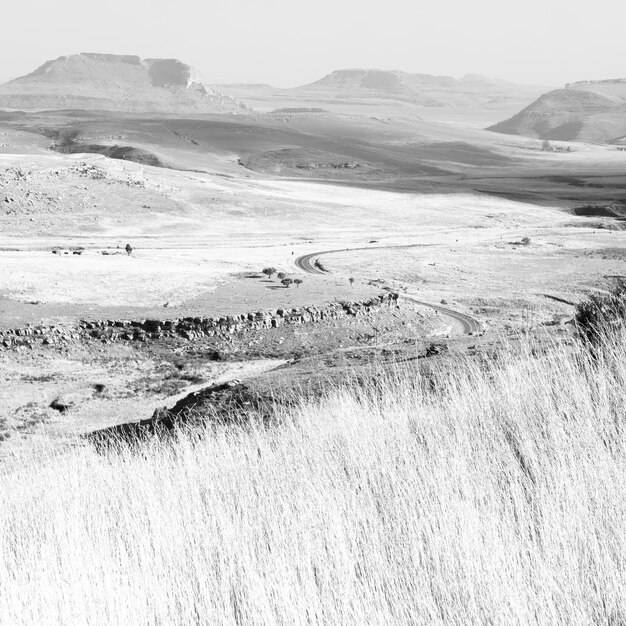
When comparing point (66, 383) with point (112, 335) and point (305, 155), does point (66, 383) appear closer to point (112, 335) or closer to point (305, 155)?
point (112, 335)

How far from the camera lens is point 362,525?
6.83 meters

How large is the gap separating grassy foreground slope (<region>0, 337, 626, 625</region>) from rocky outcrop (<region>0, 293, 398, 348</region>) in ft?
82.2

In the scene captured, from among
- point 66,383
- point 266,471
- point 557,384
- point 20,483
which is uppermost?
point 557,384

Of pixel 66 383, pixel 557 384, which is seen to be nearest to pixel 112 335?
pixel 66 383

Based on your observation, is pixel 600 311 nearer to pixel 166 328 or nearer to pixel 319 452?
pixel 319 452

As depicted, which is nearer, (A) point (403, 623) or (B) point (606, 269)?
(A) point (403, 623)

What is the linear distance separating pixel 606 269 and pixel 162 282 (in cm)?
3252

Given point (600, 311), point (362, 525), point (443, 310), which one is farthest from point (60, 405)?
point (443, 310)

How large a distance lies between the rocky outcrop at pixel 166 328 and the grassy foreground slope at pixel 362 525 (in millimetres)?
25067

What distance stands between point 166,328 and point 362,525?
2983cm

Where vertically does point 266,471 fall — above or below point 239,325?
above

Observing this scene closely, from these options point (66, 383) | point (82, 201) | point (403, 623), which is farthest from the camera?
point (82, 201)

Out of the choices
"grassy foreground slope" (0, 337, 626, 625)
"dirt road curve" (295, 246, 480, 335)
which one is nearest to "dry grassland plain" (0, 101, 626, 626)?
"grassy foreground slope" (0, 337, 626, 625)

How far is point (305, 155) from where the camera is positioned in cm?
16825
